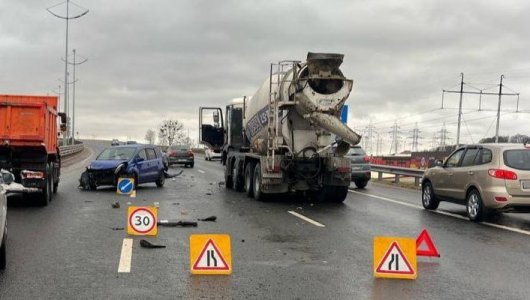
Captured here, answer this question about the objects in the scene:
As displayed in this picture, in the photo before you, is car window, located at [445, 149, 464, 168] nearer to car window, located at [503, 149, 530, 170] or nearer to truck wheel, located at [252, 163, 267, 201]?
car window, located at [503, 149, 530, 170]

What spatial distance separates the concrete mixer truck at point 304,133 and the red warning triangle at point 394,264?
311 inches

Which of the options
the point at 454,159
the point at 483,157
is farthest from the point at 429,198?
the point at 483,157

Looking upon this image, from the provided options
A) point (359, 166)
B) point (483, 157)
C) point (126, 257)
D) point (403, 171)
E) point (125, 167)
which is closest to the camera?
point (126, 257)

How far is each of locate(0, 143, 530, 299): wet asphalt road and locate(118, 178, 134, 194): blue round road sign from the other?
10.6ft

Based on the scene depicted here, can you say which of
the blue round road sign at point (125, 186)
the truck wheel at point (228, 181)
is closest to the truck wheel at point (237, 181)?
the truck wheel at point (228, 181)

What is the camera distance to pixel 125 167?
19422 millimetres

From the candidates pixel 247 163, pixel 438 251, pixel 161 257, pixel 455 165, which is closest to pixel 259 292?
pixel 161 257

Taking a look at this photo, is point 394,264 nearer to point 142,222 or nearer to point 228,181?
point 142,222

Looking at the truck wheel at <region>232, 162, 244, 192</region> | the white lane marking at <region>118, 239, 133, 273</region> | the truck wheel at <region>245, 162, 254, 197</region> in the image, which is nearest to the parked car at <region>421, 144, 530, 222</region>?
the truck wheel at <region>245, 162, 254, 197</region>

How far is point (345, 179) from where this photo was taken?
1570cm

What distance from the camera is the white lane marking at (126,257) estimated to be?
24.0ft

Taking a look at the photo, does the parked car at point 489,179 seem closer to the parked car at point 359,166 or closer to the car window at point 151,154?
the parked car at point 359,166

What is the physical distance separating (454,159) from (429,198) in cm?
134

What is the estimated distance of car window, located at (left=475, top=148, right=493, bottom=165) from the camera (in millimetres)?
12272
